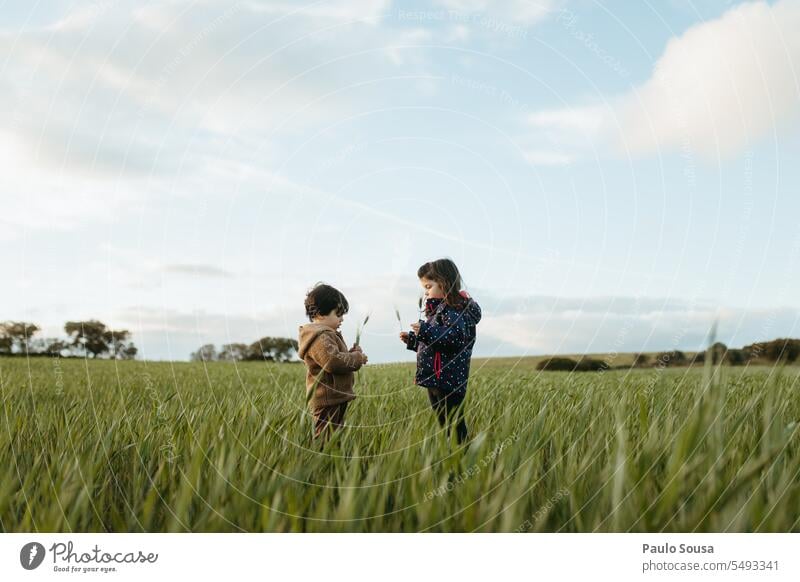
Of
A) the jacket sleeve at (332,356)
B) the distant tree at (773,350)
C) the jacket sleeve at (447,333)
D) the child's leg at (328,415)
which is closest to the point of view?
the distant tree at (773,350)

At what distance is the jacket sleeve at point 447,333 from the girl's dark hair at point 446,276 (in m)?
0.15

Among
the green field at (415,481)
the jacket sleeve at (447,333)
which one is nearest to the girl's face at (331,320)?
the jacket sleeve at (447,333)

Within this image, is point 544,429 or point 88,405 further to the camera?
point 88,405

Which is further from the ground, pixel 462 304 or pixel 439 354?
pixel 462 304

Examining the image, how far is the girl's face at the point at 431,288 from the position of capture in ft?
18.7

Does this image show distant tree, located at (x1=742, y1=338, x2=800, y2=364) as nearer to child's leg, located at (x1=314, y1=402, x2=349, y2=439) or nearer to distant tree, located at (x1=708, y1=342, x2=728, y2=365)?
distant tree, located at (x1=708, y1=342, x2=728, y2=365)

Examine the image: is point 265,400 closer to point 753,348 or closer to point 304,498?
point 304,498

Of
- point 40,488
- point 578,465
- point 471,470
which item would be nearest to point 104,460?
point 40,488

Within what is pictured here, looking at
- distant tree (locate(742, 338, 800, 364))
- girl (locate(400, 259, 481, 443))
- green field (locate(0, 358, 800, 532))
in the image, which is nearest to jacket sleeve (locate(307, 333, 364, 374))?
girl (locate(400, 259, 481, 443))

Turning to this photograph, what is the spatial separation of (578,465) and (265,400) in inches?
139

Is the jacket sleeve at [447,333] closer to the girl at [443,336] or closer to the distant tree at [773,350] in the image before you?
the girl at [443,336]

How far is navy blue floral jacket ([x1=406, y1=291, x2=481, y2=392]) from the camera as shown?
5.39 meters

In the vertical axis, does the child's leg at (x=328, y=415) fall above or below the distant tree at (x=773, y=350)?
below
